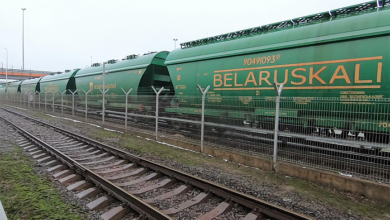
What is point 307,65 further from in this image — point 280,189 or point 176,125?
point 176,125

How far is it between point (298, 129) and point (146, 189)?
389cm

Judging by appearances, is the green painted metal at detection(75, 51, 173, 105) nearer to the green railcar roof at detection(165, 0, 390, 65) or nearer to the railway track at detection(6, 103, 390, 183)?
the green railcar roof at detection(165, 0, 390, 65)

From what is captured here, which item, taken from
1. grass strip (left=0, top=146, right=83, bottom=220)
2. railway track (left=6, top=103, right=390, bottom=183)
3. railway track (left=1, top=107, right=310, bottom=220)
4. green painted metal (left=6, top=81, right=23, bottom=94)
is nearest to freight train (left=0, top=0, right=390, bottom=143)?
railway track (left=6, top=103, right=390, bottom=183)

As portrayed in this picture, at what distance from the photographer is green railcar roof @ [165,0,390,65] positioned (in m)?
5.32

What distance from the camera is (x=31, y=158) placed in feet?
21.7

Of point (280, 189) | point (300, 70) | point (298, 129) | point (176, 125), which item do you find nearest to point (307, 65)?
point (300, 70)

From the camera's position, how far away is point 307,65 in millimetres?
6137

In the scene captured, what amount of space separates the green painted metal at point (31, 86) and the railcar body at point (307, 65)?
24701 millimetres

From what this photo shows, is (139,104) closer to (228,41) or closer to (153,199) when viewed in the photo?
(228,41)

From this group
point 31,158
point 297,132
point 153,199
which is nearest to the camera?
point 153,199

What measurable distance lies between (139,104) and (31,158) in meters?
5.08

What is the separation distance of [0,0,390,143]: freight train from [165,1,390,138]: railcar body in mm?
17

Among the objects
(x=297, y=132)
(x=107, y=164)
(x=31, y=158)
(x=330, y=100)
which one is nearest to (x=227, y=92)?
(x=297, y=132)

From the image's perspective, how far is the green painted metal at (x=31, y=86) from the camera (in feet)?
86.3
